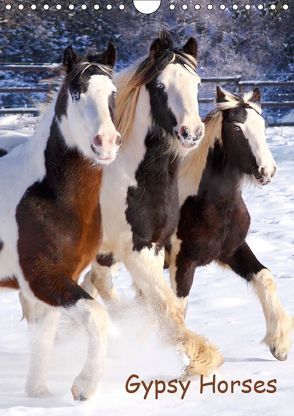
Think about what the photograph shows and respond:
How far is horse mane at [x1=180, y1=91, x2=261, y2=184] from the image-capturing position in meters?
6.32

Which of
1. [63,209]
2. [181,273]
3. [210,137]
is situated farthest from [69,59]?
[181,273]

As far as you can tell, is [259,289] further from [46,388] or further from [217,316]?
[46,388]

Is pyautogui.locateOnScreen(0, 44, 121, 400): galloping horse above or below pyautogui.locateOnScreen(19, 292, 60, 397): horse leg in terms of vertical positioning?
above

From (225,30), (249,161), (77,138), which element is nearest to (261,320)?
(249,161)

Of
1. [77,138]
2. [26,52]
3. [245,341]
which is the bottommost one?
[26,52]

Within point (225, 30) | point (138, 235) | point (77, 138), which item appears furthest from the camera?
point (225, 30)

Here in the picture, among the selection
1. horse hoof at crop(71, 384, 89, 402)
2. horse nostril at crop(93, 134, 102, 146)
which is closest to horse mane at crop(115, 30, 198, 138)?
horse nostril at crop(93, 134, 102, 146)

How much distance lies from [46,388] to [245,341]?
73.9 inches

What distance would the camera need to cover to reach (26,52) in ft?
71.7

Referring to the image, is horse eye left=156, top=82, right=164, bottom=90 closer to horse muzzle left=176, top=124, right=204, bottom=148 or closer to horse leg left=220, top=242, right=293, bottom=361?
horse muzzle left=176, top=124, right=204, bottom=148

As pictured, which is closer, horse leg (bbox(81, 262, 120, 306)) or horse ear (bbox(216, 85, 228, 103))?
horse ear (bbox(216, 85, 228, 103))

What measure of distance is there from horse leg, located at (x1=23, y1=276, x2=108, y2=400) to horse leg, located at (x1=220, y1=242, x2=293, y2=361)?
175cm

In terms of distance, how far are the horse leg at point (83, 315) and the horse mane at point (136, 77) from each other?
1.45 m

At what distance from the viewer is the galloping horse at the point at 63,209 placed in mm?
4699
